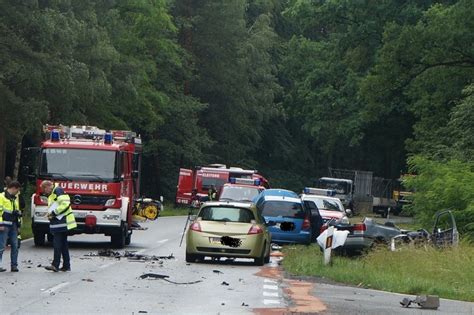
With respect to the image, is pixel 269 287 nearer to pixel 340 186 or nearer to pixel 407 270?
pixel 407 270

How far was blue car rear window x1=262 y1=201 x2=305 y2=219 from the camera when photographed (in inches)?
1248

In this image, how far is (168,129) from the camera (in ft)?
252

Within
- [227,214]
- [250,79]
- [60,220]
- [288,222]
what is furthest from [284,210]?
[250,79]

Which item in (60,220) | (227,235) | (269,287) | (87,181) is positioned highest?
(87,181)

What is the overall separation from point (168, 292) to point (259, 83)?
66.3 metres

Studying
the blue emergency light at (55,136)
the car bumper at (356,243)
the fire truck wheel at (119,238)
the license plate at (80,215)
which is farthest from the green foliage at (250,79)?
the car bumper at (356,243)

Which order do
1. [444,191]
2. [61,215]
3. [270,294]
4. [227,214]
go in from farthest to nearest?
[444,191] → [227,214] → [61,215] → [270,294]

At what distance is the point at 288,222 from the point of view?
3153 centimetres

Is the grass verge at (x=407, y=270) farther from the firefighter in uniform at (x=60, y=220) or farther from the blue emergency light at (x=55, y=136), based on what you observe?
the blue emergency light at (x=55, y=136)

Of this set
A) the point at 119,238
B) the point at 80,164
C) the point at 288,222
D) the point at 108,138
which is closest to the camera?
the point at 80,164

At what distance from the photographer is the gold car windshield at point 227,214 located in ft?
82.8

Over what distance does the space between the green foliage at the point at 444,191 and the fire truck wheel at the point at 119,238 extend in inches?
359

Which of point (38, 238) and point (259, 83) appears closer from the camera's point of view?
point (38, 238)

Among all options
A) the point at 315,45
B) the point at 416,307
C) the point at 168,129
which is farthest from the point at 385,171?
the point at 416,307
